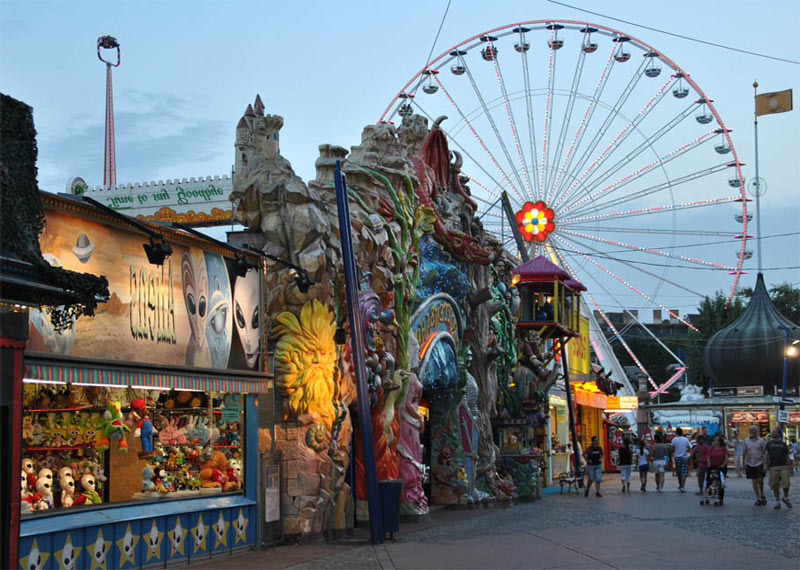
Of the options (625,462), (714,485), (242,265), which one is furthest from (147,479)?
(625,462)

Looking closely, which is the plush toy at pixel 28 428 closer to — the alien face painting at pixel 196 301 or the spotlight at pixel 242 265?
the alien face painting at pixel 196 301

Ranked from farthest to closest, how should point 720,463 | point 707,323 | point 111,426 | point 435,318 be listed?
point 707,323 → point 720,463 → point 435,318 → point 111,426

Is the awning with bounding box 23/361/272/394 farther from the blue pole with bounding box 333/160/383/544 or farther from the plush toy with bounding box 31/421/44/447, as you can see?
the blue pole with bounding box 333/160/383/544

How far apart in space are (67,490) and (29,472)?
53cm

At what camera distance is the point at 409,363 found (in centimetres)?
1844

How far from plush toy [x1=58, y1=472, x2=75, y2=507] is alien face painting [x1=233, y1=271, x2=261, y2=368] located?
3247 mm

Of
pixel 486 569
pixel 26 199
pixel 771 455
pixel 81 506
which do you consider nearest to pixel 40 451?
pixel 81 506

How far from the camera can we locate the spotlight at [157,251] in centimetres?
1154

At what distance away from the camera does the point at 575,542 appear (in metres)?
14.5

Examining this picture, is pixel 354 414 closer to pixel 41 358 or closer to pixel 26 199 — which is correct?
pixel 41 358

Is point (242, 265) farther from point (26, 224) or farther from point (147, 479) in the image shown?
point (26, 224)

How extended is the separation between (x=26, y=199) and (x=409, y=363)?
10.1m

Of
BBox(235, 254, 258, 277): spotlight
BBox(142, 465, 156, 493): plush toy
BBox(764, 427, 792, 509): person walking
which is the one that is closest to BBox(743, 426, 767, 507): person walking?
BBox(764, 427, 792, 509): person walking

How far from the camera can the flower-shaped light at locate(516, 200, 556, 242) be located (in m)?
35.2
